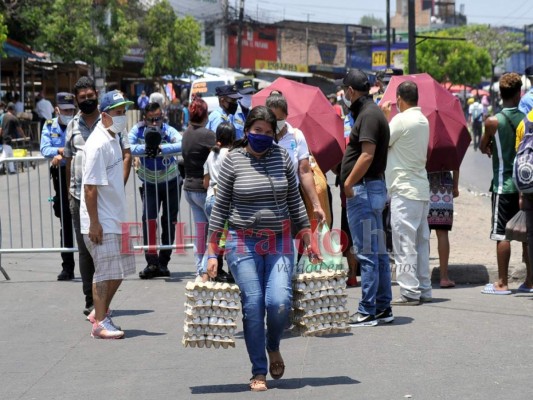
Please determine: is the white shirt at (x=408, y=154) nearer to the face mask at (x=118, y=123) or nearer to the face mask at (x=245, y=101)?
the face mask at (x=245, y=101)

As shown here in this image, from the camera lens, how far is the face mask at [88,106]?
9.08 metres

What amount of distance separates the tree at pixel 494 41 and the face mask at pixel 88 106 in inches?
3291

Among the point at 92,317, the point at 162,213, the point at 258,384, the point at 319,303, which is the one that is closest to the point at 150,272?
the point at 162,213

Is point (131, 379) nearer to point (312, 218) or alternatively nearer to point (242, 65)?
point (312, 218)

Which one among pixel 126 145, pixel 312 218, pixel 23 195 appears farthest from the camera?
pixel 23 195

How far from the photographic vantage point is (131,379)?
7.03 metres

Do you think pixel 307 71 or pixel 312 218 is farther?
pixel 307 71

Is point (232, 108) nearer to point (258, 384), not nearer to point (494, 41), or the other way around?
point (258, 384)

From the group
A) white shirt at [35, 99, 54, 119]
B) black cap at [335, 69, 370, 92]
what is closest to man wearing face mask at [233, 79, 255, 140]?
black cap at [335, 69, 370, 92]

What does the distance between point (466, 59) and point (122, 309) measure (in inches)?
2870

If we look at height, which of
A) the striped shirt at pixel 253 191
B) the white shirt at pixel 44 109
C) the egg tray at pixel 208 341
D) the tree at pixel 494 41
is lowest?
the egg tray at pixel 208 341

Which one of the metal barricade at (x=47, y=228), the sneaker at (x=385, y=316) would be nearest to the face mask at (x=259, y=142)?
the metal barricade at (x=47, y=228)

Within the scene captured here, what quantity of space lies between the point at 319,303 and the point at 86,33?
35046 mm

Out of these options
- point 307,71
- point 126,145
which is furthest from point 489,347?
point 307,71
